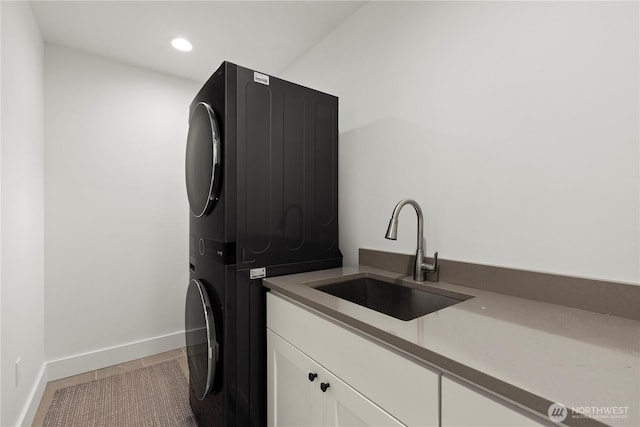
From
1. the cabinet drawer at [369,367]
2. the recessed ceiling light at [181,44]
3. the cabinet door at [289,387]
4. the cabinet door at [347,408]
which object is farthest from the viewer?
the recessed ceiling light at [181,44]

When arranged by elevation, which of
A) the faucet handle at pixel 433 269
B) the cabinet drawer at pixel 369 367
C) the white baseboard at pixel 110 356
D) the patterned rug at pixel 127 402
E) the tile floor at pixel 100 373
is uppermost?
the faucet handle at pixel 433 269

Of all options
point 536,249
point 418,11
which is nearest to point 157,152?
point 418,11

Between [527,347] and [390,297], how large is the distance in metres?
0.78

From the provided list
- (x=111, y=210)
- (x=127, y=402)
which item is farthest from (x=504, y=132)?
(x=111, y=210)

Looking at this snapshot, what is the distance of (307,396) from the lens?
1133mm

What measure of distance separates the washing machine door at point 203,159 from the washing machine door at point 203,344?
1.42 ft

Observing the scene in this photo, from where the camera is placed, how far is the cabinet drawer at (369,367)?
2.38 ft

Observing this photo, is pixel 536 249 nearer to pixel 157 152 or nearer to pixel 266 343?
pixel 266 343

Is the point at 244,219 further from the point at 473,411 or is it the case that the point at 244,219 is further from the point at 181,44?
the point at 181,44

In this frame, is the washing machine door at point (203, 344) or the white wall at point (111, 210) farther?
the white wall at point (111, 210)

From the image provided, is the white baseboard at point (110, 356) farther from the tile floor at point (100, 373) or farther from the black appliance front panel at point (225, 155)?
the black appliance front panel at point (225, 155)

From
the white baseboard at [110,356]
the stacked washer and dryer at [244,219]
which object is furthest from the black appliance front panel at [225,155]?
the white baseboard at [110,356]

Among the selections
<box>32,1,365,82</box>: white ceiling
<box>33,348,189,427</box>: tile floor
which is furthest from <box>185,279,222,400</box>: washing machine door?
<box>32,1,365,82</box>: white ceiling

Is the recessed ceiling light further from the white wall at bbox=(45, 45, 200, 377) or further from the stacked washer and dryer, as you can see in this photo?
the stacked washer and dryer
